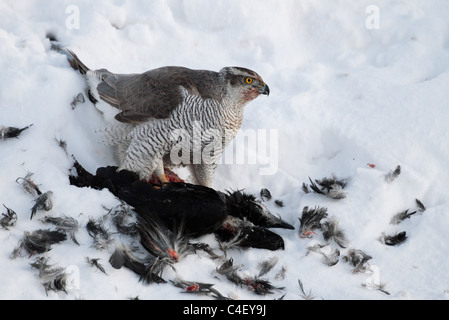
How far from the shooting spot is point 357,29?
586 cm

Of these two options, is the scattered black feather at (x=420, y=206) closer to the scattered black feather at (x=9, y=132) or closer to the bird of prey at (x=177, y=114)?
the bird of prey at (x=177, y=114)

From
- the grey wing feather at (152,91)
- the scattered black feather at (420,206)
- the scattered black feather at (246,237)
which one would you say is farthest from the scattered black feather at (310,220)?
the grey wing feather at (152,91)

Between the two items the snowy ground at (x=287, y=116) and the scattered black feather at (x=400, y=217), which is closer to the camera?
the snowy ground at (x=287, y=116)

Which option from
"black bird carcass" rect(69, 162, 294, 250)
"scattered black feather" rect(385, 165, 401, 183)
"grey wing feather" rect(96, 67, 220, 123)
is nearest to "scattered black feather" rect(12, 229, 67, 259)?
"black bird carcass" rect(69, 162, 294, 250)

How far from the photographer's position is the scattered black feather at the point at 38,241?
3.16 metres

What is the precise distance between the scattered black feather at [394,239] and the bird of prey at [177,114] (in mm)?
1473

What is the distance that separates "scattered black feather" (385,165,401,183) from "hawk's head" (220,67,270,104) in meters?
1.24

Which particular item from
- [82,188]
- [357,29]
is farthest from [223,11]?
[82,188]

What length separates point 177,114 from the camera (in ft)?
13.3

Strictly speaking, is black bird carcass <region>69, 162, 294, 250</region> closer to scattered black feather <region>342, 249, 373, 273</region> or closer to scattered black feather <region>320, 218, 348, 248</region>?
scattered black feather <region>320, 218, 348, 248</region>

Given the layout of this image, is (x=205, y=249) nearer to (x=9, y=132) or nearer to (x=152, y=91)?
(x=152, y=91)

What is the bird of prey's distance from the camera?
13.3 ft
